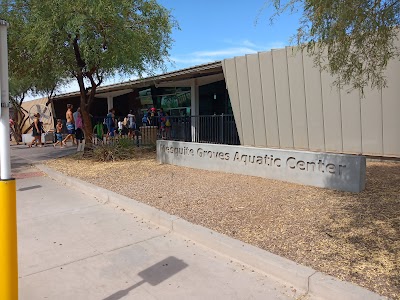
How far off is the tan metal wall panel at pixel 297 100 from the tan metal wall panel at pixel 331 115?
0.64m

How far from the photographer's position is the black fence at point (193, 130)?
44.0ft

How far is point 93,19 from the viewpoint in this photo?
9156 mm

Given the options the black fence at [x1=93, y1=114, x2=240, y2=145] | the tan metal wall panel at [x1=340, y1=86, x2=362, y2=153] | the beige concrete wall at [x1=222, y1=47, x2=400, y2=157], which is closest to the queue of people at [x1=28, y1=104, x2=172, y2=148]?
the black fence at [x1=93, y1=114, x2=240, y2=145]

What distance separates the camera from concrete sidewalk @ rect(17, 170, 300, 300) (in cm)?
340

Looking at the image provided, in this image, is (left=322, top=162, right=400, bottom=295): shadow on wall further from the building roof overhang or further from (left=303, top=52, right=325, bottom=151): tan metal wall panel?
the building roof overhang

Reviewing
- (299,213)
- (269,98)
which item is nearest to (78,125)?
(269,98)

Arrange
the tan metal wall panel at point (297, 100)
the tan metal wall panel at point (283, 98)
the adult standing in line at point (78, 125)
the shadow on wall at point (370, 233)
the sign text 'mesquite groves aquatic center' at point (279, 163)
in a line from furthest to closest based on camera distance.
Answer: the adult standing in line at point (78, 125), the tan metal wall panel at point (283, 98), the tan metal wall panel at point (297, 100), the sign text 'mesquite groves aquatic center' at point (279, 163), the shadow on wall at point (370, 233)

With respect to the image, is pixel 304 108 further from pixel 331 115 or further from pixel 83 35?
pixel 83 35

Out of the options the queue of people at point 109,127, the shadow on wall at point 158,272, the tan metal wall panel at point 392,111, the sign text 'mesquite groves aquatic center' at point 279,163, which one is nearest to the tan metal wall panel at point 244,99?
the sign text 'mesquite groves aquatic center' at point 279,163

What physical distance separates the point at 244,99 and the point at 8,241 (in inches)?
397

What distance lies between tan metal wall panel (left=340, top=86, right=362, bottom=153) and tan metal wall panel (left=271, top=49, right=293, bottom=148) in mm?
1655

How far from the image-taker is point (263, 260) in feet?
12.3

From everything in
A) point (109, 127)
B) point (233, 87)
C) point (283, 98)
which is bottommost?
point (109, 127)

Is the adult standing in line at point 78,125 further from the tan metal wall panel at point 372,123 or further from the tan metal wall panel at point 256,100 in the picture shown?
the tan metal wall panel at point 372,123
